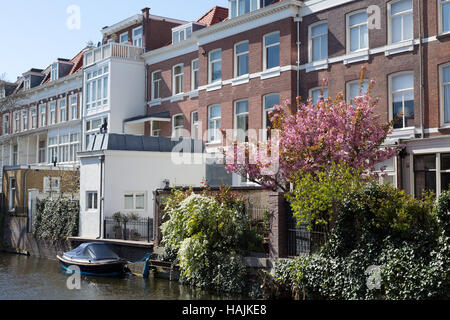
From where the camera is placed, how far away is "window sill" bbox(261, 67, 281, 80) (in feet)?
93.6

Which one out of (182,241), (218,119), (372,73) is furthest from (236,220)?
(218,119)

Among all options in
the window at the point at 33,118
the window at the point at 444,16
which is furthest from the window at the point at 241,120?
the window at the point at 33,118

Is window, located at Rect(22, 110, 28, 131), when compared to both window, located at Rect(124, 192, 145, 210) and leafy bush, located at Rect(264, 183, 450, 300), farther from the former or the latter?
leafy bush, located at Rect(264, 183, 450, 300)

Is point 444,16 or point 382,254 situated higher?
point 444,16

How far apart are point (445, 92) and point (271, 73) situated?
350 inches

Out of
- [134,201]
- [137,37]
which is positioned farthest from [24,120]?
[134,201]

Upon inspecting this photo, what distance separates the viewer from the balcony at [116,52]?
3841 centimetres

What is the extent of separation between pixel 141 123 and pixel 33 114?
17.7 metres

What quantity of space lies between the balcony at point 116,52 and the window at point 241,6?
10.0 m

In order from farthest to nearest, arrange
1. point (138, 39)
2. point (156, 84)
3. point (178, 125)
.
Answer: point (138, 39)
point (156, 84)
point (178, 125)

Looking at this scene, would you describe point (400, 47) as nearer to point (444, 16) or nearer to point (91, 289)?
point (444, 16)

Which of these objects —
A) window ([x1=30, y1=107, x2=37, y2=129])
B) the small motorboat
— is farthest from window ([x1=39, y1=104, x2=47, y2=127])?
the small motorboat

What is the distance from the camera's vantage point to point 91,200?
29484 millimetres
